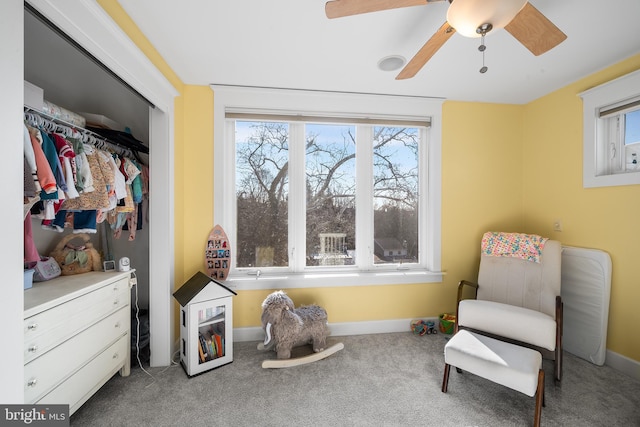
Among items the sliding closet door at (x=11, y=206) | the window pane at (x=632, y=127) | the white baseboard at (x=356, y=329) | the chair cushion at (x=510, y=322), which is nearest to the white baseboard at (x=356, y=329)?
the white baseboard at (x=356, y=329)

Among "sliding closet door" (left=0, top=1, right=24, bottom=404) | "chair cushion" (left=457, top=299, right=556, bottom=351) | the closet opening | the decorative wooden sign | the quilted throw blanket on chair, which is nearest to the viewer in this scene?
"sliding closet door" (left=0, top=1, right=24, bottom=404)

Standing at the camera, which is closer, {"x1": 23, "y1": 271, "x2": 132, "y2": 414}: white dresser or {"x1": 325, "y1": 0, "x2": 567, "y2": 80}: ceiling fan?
{"x1": 325, "y1": 0, "x2": 567, "y2": 80}: ceiling fan

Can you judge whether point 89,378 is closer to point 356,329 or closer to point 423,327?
point 356,329

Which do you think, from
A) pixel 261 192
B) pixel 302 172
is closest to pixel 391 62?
pixel 302 172

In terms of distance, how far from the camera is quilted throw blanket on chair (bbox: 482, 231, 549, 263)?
2141 mm

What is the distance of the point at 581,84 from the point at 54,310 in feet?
13.7

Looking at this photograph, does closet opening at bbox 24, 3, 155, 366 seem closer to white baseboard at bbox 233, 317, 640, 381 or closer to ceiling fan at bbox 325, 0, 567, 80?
white baseboard at bbox 233, 317, 640, 381

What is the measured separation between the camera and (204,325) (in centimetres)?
197

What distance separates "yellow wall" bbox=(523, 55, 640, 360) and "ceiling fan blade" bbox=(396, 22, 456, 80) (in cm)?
188

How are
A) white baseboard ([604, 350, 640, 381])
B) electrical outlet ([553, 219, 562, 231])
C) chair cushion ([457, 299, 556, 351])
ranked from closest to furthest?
chair cushion ([457, 299, 556, 351]) → white baseboard ([604, 350, 640, 381]) → electrical outlet ([553, 219, 562, 231])

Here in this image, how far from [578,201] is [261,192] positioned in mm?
2970

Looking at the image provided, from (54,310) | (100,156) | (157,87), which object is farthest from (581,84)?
(54,310)

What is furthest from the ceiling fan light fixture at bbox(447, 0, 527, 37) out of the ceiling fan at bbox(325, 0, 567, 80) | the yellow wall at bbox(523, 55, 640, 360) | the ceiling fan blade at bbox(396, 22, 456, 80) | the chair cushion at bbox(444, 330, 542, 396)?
the yellow wall at bbox(523, 55, 640, 360)

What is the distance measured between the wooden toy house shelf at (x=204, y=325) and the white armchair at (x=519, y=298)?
1905 millimetres
